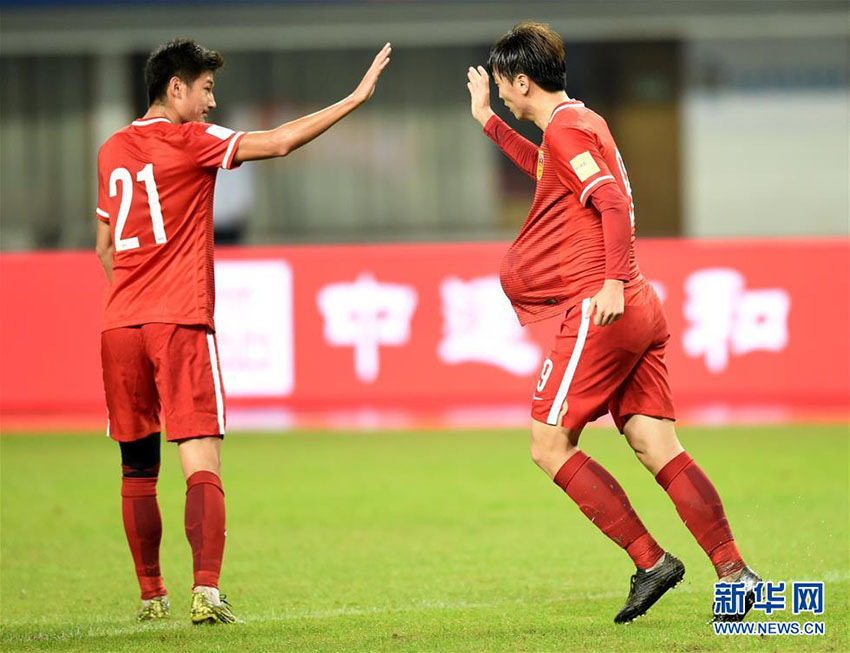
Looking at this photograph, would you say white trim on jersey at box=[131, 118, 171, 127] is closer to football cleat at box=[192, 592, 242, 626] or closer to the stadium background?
football cleat at box=[192, 592, 242, 626]

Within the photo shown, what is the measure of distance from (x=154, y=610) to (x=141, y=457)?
1.94 feet

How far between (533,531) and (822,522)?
1516 millimetres

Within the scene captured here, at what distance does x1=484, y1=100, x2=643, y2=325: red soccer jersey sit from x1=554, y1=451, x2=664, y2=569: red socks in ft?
1.93

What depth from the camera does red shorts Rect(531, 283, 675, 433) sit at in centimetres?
521

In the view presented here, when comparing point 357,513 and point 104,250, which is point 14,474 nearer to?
point 357,513

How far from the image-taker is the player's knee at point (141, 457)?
573cm

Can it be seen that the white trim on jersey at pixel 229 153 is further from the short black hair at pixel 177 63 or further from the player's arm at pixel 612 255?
the player's arm at pixel 612 255

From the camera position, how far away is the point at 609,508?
206 inches

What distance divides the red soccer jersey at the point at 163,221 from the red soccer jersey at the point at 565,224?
1.13 metres

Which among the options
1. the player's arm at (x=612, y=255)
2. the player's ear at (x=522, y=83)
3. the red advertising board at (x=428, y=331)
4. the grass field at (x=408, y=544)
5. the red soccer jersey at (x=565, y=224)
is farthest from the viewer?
the red advertising board at (x=428, y=331)

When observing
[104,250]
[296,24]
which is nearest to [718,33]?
[296,24]

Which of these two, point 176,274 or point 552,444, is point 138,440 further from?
point 552,444
